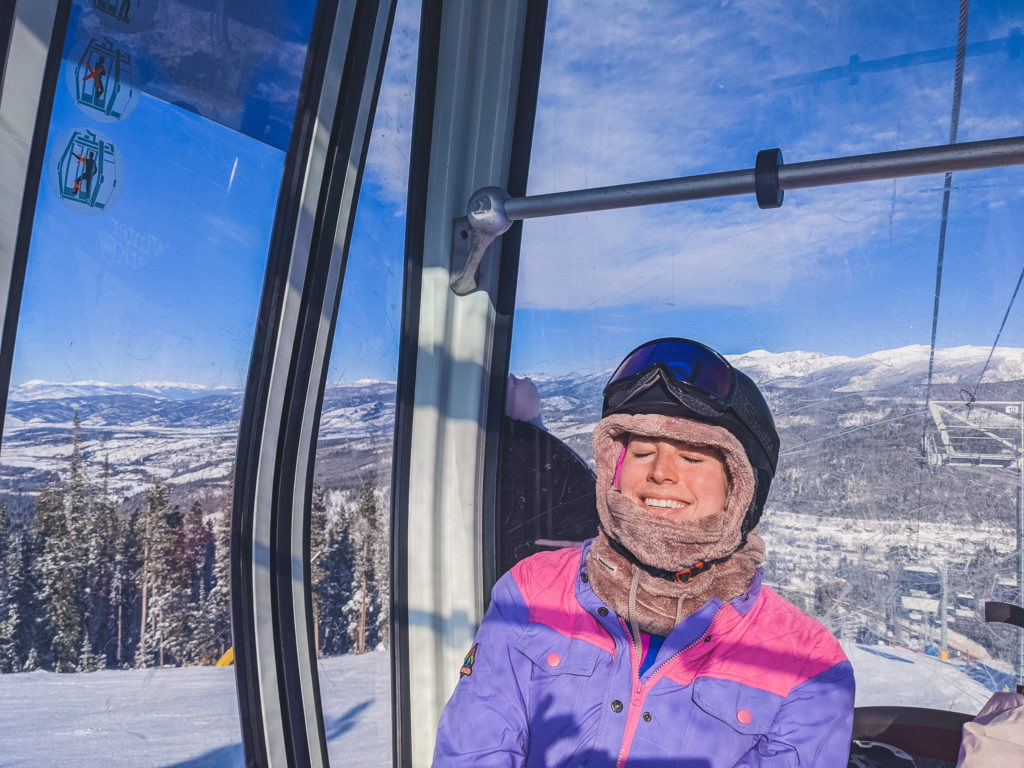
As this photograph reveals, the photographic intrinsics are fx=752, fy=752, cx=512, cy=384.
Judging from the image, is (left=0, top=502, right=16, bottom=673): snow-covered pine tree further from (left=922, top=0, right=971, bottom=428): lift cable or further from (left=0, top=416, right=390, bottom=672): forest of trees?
(left=922, top=0, right=971, bottom=428): lift cable

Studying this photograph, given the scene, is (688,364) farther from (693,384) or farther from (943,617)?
(943,617)

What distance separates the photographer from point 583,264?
93.2 inches

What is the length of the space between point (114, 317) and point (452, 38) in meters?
1.43

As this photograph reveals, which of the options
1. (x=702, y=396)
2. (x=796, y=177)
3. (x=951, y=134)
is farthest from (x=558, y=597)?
(x=951, y=134)

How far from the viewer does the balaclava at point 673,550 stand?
1.55 metres

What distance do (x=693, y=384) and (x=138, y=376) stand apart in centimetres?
121

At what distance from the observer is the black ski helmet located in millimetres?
1618

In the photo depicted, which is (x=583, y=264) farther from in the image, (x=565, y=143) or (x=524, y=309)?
(x=565, y=143)

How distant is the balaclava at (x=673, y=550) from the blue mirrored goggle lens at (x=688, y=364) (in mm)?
93

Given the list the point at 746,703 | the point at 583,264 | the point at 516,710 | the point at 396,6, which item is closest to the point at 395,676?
the point at 516,710

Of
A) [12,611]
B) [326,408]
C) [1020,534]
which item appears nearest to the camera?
[12,611]

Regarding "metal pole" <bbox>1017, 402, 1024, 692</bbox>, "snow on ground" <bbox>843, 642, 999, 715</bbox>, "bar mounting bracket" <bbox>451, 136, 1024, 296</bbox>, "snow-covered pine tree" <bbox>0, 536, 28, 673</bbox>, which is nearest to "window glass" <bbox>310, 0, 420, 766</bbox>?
"bar mounting bracket" <bbox>451, 136, 1024, 296</bbox>

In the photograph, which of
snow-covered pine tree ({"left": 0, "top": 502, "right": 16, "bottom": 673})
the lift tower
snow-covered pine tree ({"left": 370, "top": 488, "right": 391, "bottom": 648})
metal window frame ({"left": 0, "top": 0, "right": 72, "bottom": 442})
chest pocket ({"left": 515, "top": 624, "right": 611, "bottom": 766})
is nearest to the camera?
metal window frame ({"left": 0, "top": 0, "right": 72, "bottom": 442})

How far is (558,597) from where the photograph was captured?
167cm
